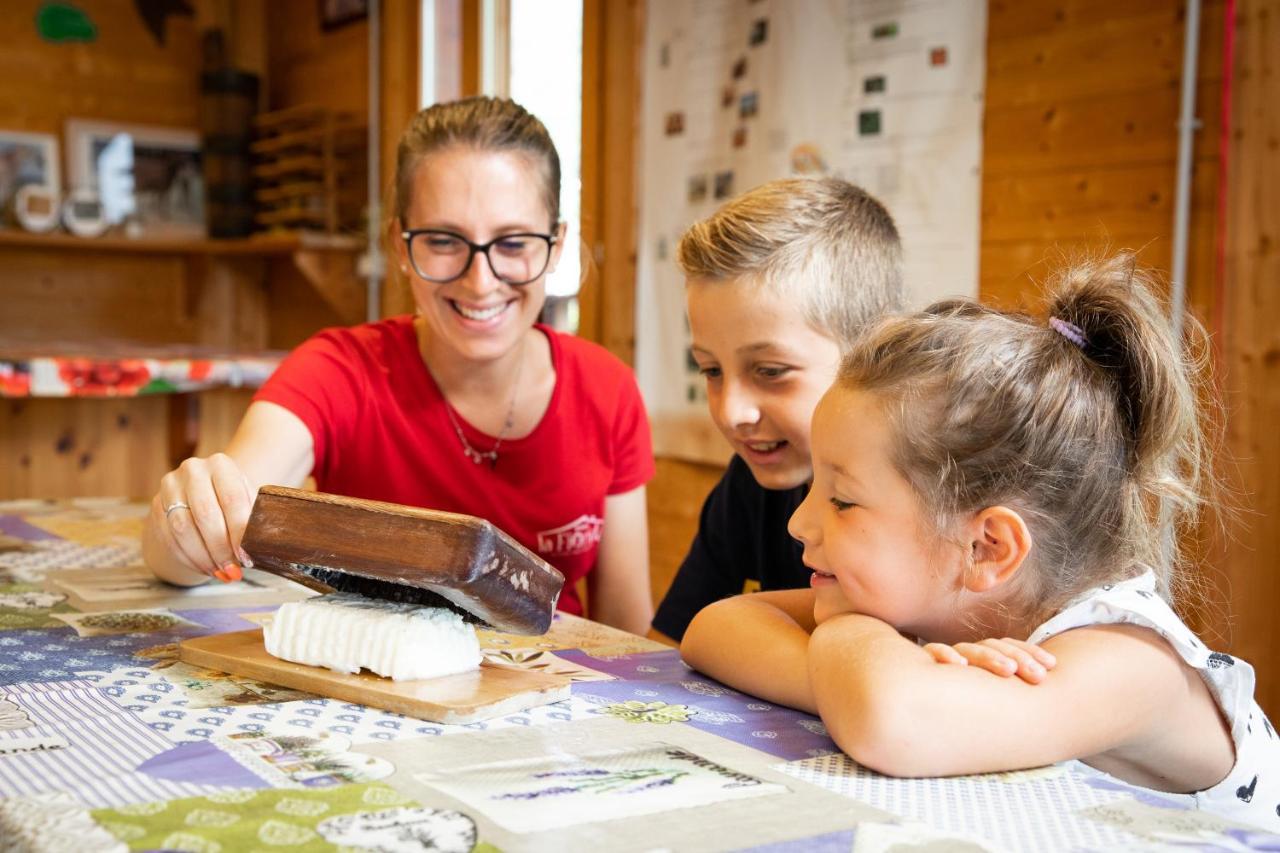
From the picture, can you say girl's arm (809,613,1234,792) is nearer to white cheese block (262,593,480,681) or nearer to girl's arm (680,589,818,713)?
girl's arm (680,589,818,713)

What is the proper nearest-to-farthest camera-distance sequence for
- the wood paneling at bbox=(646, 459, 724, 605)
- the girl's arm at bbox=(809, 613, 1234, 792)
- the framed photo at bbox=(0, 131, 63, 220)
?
the girl's arm at bbox=(809, 613, 1234, 792) < the wood paneling at bbox=(646, 459, 724, 605) < the framed photo at bbox=(0, 131, 63, 220)

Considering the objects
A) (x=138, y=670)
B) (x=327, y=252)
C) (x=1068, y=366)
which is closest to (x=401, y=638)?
(x=138, y=670)

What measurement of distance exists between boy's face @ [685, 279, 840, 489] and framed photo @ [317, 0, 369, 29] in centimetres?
380

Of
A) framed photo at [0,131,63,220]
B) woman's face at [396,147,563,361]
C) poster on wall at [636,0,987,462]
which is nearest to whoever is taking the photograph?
woman's face at [396,147,563,361]

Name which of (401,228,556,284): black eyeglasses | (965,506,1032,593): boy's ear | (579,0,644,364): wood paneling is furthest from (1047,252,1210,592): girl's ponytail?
(579,0,644,364): wood paneling

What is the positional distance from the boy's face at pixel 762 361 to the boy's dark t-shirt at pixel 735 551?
181 millimetres

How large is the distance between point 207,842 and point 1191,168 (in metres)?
2.05

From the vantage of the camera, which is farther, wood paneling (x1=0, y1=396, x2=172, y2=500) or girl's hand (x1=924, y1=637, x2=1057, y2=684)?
wood paneling (x1=0, y1=396, x2=172, y2=500)

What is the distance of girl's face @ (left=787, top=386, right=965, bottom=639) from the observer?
91cm

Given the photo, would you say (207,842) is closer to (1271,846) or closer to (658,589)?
(1271,846)

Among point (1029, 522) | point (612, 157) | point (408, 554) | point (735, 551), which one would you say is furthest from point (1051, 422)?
point (612, 157)

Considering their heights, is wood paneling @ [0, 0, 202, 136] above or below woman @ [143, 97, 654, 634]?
above

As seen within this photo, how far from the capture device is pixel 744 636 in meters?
1.01

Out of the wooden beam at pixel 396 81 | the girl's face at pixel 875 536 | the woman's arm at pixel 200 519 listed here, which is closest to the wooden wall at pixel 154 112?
the wooden beam at pixel 396 81
